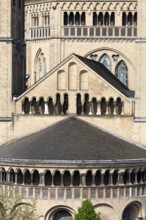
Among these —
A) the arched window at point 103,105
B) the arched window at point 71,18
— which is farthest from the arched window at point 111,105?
the arched window at point 71,18

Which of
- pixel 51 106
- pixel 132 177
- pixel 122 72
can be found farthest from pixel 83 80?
pixel 122 72

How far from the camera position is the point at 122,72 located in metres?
91.8

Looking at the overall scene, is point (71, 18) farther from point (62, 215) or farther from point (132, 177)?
point (62, 215)

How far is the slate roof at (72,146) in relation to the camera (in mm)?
72938

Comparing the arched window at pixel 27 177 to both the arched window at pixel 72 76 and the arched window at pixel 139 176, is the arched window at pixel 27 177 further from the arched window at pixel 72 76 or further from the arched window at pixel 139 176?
the arched window at pixel 72 76

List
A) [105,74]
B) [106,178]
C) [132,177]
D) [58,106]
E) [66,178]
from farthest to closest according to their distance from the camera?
[105,74], [58,106], [132,177], [106,178], [66,178]

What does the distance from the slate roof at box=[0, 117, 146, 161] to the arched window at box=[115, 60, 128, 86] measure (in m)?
14.9

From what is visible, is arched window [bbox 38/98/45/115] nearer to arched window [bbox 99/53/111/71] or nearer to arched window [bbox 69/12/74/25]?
arched window [bbox 69/12/74/25]

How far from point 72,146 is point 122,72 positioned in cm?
1916

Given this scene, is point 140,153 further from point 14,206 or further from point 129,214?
point 14,206

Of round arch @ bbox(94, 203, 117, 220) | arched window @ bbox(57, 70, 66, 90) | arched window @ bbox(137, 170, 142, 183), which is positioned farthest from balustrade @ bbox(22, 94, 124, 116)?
round arch @ bbox(94, 203, 117, 220)

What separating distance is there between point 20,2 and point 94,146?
14.2m

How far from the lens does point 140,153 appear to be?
2940 inches

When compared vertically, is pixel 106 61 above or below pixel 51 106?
above
